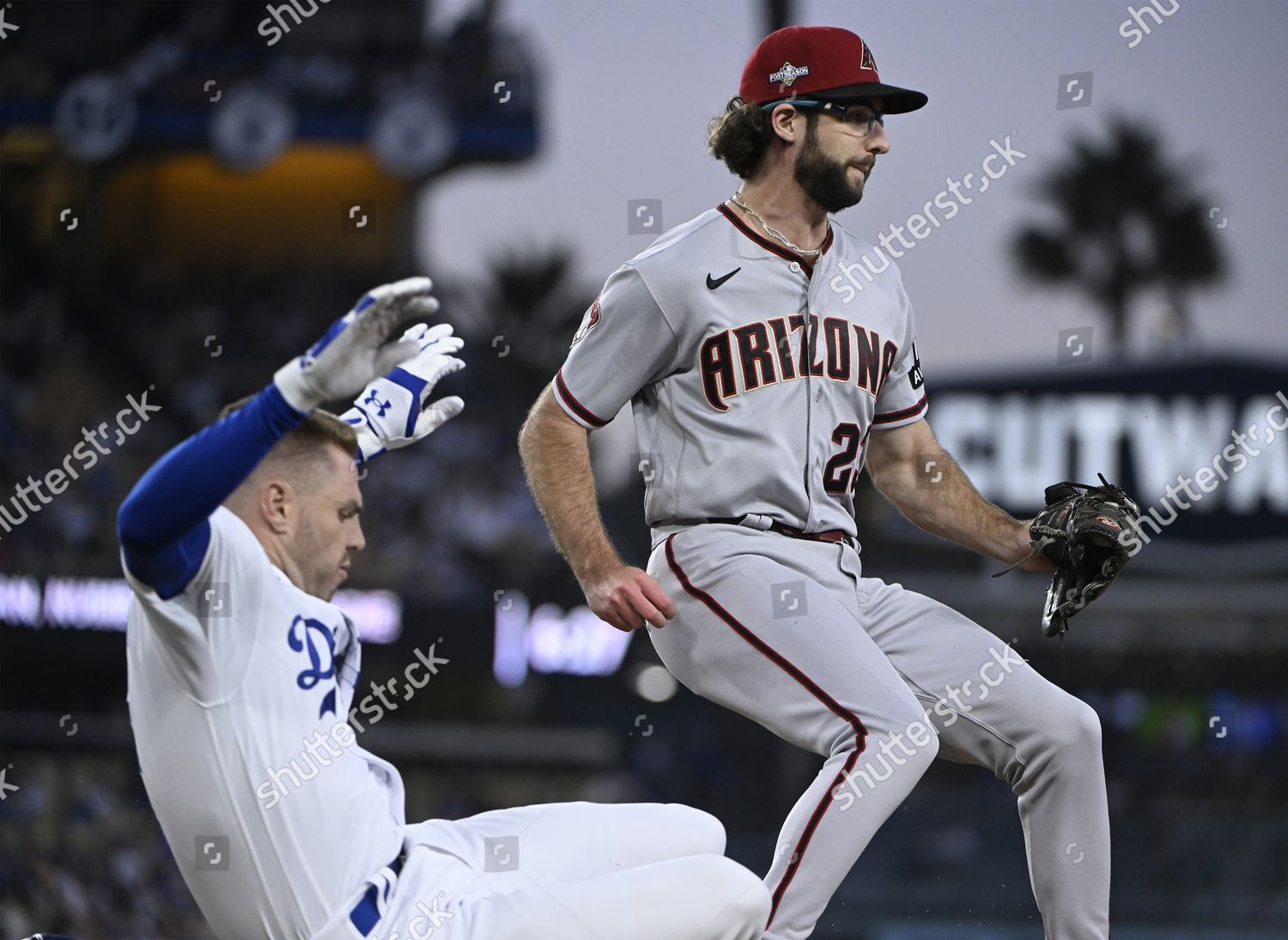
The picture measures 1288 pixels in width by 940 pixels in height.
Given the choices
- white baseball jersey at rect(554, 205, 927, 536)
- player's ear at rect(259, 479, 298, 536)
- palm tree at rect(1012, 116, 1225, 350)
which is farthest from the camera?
palm tree at rect(1012, 116, 1225, 350)

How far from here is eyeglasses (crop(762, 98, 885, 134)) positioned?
9.23 ft

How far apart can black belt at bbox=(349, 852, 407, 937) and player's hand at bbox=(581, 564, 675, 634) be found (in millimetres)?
693

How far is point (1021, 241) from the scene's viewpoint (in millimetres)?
13758

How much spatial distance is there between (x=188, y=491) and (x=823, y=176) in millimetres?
1516

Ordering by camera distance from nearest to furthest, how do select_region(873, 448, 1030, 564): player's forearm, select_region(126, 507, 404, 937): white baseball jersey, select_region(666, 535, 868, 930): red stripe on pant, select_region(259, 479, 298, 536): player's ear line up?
select_region(126, 507, 404, 937): white baseball jersey < select_region(259, 479, 298, 536): player's ear < select_region(666, 535, 868, 930): red stripe on pant < select_region(873, 448, 1030, 564): player's forearm

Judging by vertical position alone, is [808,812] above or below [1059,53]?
below

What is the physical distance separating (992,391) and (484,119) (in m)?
5.32

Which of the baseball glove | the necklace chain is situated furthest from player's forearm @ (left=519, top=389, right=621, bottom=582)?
the baseball glove

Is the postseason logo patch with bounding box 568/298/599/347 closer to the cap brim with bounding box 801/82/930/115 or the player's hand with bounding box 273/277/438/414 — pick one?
the cap brim with bounding box 801/82/930/115

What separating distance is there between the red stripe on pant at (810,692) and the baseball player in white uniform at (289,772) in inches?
14.0

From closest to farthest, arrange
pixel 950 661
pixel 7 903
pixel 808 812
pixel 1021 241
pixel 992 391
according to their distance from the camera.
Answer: pixel 808 812 < pixel 950 661 < pixel 7 903 < pixel 992 391 < pixel 1021 241

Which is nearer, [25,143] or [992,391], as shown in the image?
[992,391]

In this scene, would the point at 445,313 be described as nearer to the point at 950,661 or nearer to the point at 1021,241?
the point at 1021,241

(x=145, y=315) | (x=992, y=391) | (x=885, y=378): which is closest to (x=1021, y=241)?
(x=992, y=391)
